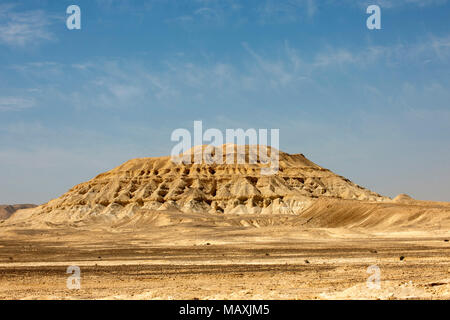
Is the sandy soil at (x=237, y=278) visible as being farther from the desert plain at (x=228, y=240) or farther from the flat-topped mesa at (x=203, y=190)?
the flat-topped mesa at (x=203, y=190)

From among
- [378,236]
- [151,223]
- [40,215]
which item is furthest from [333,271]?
[40,215]

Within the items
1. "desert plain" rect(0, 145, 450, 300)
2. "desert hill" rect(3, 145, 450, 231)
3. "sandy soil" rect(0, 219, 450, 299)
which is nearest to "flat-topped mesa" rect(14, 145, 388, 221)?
"desert hill" rect(3, 145, 450, 231)

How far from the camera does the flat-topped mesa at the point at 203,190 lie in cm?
11325


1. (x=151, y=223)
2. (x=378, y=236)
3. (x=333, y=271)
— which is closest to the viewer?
(x=333, y=271)

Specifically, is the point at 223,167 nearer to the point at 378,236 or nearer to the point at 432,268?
the point at 378,236

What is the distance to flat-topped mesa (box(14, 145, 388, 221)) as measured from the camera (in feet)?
372

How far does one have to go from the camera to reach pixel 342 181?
130 metres

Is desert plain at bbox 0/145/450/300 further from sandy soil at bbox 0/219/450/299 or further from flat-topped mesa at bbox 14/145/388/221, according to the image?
flat-topped mesa at bbox 14/145/388/221

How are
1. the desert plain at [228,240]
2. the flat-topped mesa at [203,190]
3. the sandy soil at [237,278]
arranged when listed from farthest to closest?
1. the flat-topped mesa at [203,190]
2. the desert plain at [228,240]
3. the sandy soil at [237,278]

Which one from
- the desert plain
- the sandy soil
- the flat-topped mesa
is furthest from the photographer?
the flat-topped mesa

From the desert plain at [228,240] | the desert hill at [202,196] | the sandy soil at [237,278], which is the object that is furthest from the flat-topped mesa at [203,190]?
the sandy soil at [237,278]

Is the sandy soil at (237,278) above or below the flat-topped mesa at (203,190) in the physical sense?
below
